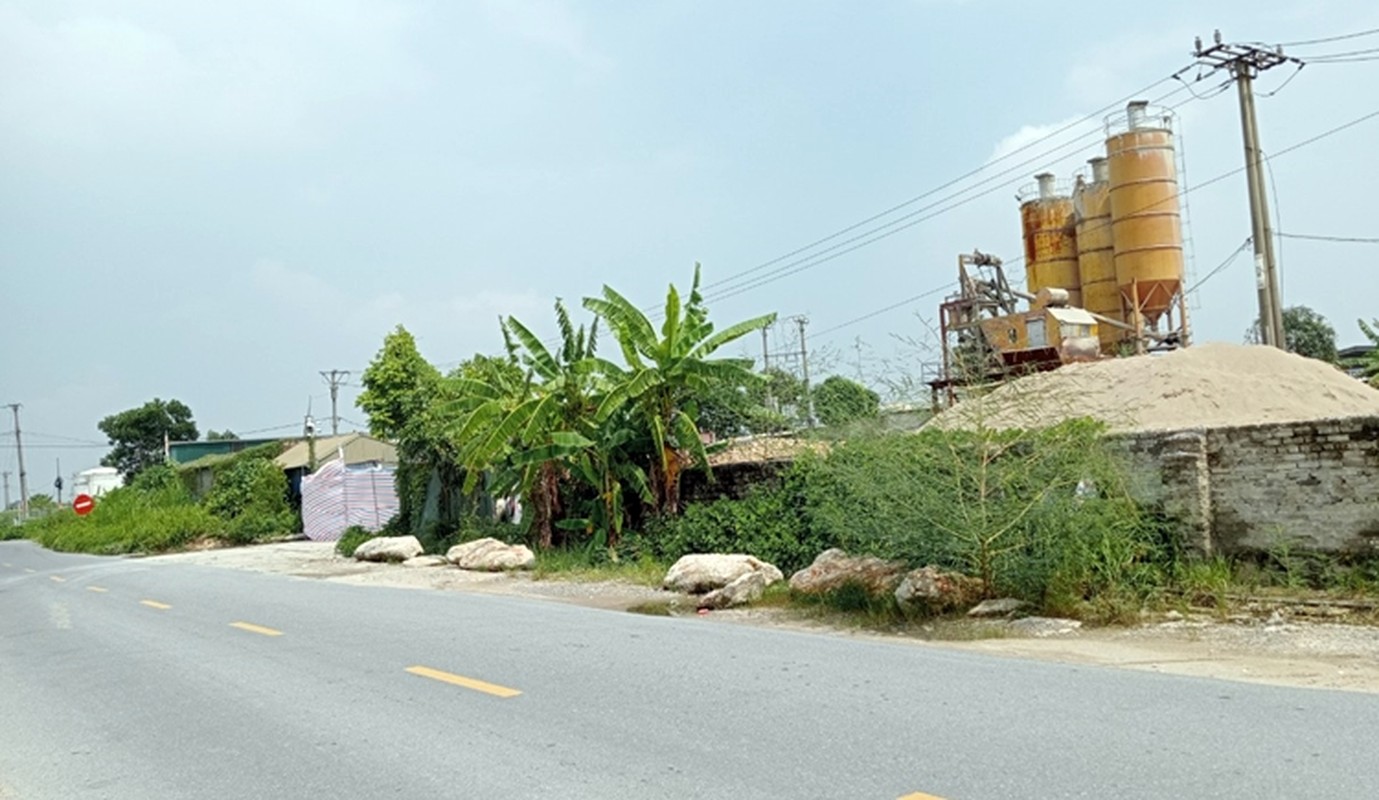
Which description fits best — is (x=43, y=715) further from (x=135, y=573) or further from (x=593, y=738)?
(x=135, y=573)

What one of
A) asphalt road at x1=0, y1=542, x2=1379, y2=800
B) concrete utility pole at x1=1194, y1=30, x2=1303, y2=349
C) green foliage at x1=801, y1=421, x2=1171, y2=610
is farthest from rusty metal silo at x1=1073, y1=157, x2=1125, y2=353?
asphalt road at x1=0, y1=542, x2=1379, y2=800

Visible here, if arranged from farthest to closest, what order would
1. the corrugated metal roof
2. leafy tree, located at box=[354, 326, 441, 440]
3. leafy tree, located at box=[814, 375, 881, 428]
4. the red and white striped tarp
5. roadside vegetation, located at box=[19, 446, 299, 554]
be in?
1. the corrugated metal roof
2. roadside vegetation, located at box=[19, 446, 299, 554]
3. the red and white striped tarp
4. leafy tree, located at box=[354, 326, 441, 440]
5. leafy tree, located at box=[814, 375, 881, 428]

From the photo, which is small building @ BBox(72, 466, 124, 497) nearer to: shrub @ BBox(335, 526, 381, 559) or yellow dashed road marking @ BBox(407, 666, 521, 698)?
shrub @ BBox(335, 526, 381, 559)

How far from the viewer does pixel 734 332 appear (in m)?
19.0

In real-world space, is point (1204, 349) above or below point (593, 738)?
above

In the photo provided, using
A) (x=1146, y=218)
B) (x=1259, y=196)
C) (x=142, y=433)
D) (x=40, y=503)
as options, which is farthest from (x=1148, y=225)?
(x=40, y=503)

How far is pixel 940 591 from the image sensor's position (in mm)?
12055

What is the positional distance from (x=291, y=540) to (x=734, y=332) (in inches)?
1079

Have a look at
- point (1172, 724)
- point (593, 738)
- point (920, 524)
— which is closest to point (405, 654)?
point (593, 738)

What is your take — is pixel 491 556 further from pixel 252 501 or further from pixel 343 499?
pixel 252 501

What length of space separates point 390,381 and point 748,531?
18.7 m

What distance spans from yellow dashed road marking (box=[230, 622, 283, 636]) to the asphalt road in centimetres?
77

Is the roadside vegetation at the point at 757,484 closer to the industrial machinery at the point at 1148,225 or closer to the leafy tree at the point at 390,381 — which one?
the leafy tree at the point at 390,381

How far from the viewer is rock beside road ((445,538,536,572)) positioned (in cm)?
2133
